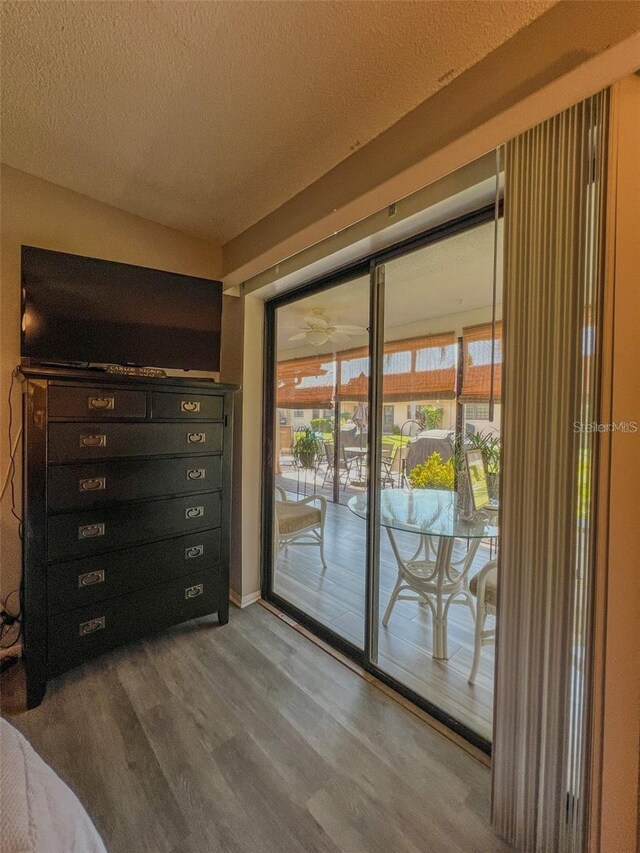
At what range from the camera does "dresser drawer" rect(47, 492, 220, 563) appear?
1581 mm

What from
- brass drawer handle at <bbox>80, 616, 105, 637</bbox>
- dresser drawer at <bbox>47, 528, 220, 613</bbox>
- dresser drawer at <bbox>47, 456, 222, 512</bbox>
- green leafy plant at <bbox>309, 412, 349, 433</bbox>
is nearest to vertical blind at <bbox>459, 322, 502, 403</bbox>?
green leafy plant at <bbox>309, 412, 349, 433</bbox>

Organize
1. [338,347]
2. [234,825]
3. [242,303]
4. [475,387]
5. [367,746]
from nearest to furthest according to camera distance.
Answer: [234,825] → [367,746] → [475,387] → [338,347] → [242,303]

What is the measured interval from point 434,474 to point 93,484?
1767 millimetres

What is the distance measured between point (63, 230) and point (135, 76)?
1.04 meters

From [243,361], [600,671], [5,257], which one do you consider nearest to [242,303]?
[243,361]

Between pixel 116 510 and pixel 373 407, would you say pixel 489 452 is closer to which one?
pixel 373 407

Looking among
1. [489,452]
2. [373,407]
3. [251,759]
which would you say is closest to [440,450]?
[489,452]

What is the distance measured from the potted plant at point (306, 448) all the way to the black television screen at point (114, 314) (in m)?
0.78

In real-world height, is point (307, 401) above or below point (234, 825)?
above

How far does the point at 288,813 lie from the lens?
1.17m

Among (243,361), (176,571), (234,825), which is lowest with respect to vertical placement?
(234,825)

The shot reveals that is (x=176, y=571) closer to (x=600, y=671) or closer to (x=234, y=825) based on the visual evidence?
(x=234, y=825)

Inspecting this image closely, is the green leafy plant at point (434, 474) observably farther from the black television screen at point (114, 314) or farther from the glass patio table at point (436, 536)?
the black television screen at point (114, 314)

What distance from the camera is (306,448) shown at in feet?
8.36
